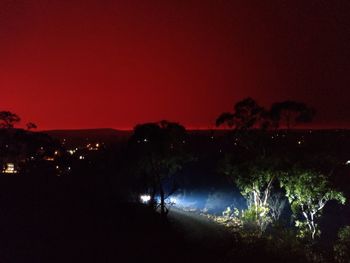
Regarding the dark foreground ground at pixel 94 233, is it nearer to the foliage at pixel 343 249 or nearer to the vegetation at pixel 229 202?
the vegetation at pixel 229 202

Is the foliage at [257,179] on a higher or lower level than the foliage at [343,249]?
higher

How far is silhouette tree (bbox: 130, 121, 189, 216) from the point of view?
2683 cm

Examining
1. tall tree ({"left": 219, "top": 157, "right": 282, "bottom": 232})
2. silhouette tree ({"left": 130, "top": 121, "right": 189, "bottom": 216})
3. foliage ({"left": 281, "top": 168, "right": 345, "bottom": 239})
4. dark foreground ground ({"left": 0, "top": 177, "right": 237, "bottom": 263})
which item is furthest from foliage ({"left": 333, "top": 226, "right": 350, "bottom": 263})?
silhouette tree ({"left": 130, "top": 121, "right": 189, "bottom": 216})

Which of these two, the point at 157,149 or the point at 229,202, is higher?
the point at 157,149

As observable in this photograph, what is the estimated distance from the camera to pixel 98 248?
15.9 metres

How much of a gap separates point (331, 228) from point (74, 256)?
19.2 meters

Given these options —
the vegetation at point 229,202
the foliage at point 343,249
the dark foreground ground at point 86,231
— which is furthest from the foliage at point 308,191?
the dark foreground ground at point 86,231

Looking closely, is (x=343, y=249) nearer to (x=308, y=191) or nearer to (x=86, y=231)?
(x=308, y=191)

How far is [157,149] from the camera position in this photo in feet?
89.8

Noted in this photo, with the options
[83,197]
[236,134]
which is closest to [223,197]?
[236,134]

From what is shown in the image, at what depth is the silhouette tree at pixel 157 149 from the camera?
88.0 feet

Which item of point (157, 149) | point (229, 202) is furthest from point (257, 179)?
point (229, 202)

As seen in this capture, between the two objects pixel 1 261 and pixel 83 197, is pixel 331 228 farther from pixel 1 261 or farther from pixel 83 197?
pixel 1 261

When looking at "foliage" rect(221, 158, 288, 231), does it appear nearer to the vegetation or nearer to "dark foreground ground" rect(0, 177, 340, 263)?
the vegetation
